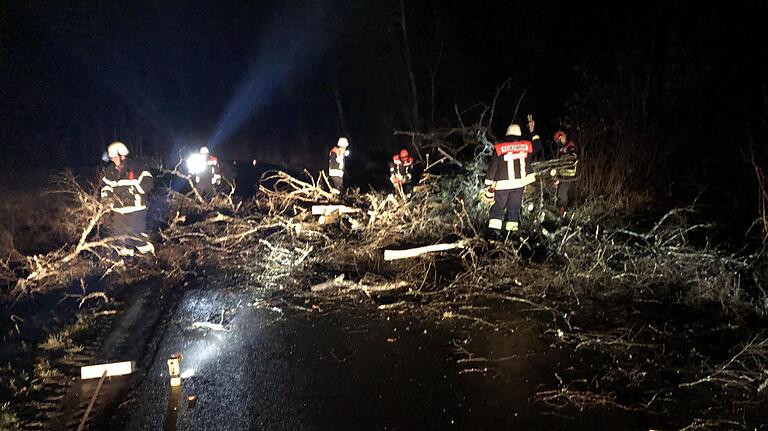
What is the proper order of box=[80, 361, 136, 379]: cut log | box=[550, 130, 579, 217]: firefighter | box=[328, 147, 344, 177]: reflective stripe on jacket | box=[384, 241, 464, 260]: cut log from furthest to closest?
box=[328, 147, 344, 177]: reflective stripe on jacket → box=[550, 130, 579, 217]: firefighter → box=[384, 241, 464, 260]: cut log → box=[80, 361, 136, 379]: cut log

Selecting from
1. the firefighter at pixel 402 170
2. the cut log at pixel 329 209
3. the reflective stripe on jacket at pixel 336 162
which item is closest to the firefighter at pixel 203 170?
the reflective stripe on jacket at pixel 336 162

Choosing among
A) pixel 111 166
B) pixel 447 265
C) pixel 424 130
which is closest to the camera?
pixel 447 265

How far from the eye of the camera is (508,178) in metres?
6.31

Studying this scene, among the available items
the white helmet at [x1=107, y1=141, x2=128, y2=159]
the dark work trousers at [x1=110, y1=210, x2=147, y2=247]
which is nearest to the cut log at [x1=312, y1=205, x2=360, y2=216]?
the dark work trousers at [x1=110, y1=210, x2=147, y2=247]

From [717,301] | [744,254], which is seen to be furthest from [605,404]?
[744,254]

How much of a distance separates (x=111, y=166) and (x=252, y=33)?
25.1 metres

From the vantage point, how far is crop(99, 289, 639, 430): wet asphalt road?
3.14m

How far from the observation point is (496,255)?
6000 mm

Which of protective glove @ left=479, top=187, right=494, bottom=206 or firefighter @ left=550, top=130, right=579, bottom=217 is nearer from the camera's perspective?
protective glove @ left=479, top=187, right=494, bottom=206

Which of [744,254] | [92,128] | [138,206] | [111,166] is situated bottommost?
[744,254]

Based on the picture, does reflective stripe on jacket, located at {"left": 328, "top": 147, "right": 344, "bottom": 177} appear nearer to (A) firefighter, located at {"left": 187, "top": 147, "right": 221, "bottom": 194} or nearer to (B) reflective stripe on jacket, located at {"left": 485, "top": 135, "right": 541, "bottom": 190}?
(A) firefighter, located at {"left": 187, "top": 147, "right": 221, "bottom": 194}

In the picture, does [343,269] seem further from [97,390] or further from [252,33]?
[252,33]

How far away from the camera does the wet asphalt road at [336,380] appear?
3.14 metres

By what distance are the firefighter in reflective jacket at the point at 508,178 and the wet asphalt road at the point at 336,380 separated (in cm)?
236
